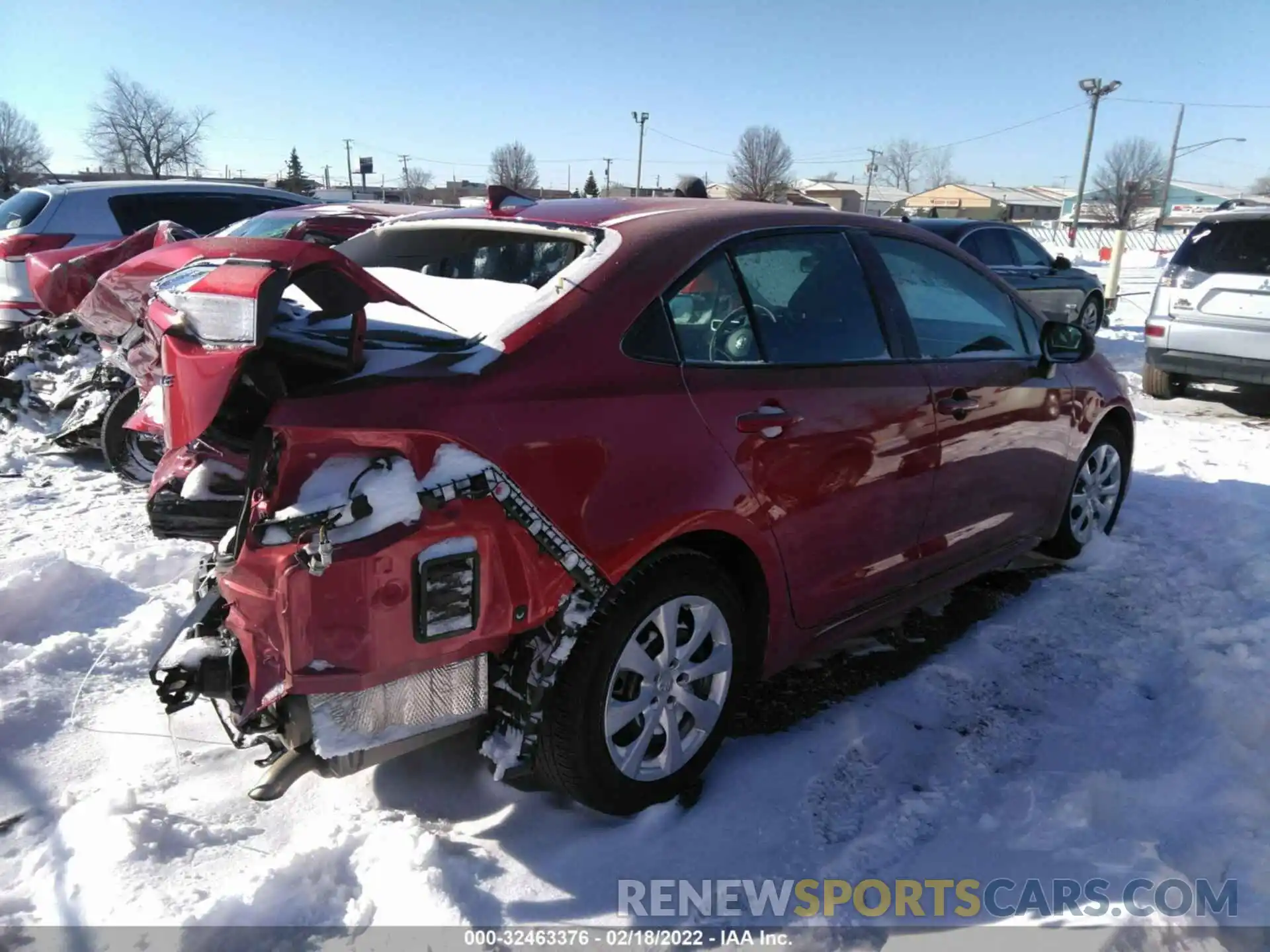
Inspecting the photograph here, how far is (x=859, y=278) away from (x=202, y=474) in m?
2.30

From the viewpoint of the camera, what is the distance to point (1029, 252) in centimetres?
1097

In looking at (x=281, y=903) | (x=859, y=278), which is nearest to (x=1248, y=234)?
(x=859, y=278)

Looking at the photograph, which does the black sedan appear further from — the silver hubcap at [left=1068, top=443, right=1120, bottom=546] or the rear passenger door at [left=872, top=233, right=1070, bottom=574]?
the rear passenger door at [left=872, top=233, right=1070, bottom=574]

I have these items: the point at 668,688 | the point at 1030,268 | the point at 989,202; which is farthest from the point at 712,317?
the point at 989,202

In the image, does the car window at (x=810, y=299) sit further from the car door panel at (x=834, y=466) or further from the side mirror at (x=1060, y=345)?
the side mirror at (x=1060, y=345)

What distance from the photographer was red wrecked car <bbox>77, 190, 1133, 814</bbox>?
6.77 feet

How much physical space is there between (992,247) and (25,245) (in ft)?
31.7

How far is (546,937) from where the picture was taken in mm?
2221

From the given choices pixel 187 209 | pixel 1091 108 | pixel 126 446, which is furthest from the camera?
pixel 1091 108

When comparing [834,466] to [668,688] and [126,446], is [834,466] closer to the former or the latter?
[668,688]

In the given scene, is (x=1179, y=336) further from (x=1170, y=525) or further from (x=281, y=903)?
(x=281, y=903)

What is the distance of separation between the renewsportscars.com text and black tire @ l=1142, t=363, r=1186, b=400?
7.87 metres

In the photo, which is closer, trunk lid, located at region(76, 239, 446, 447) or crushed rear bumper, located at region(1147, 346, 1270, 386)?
trunk lid, located at region(76, 239, 446, 447)

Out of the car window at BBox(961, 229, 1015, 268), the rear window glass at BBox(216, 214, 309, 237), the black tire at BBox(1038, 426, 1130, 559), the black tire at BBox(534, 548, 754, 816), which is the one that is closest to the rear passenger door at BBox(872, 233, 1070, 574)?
the black tire at BBox(1038, 426, 1130, 559)
